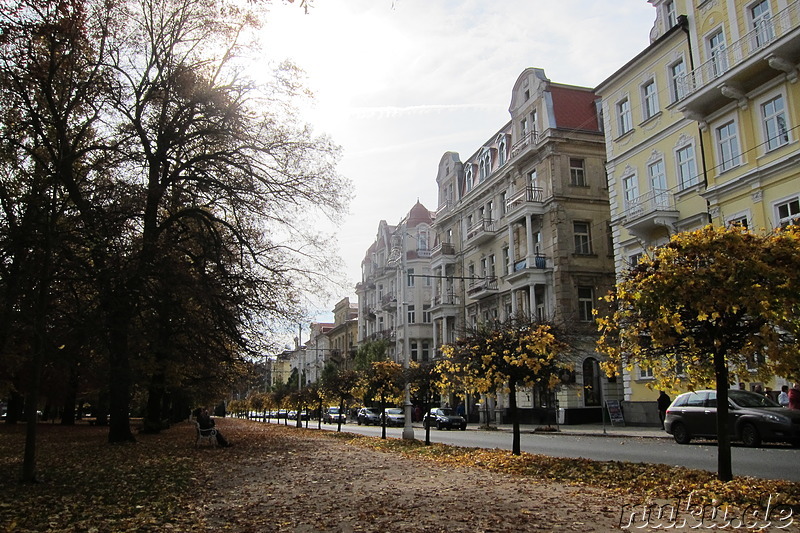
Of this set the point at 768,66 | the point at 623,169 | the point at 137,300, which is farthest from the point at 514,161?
the point at 137,300

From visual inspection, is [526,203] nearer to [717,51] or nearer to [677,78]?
[677,78]

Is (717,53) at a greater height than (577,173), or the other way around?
(577,173)

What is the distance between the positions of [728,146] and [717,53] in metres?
3.66

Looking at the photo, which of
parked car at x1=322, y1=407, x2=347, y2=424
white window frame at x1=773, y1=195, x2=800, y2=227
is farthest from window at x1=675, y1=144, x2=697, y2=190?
parked car at x1=322, y1=407, x2=347, y2=424

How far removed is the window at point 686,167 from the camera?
27438 mm

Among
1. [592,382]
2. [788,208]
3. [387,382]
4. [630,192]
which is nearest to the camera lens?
[788,208]

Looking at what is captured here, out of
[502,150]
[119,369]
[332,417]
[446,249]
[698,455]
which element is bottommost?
[332,417]

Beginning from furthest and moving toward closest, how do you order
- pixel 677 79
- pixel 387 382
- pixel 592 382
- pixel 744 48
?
pixel 592 382, pixel 677 79, pixel 387 382, pixel 744 48

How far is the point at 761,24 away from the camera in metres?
22.9

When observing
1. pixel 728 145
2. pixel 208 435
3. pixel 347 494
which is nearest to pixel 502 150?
pixel 728 145

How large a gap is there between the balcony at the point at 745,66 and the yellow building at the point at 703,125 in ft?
0.12

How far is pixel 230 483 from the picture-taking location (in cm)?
1134

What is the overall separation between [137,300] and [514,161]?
32879mm

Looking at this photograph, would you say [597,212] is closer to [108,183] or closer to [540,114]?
[540,114]
